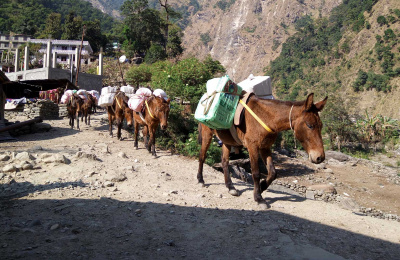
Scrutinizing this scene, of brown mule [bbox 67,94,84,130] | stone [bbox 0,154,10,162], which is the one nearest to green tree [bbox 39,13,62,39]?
brown mule [bbox 67,94,84,130]

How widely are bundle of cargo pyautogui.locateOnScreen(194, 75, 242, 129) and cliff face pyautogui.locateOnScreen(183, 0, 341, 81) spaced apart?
10930 cm

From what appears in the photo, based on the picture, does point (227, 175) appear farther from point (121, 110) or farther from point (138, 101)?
point (121, 110)

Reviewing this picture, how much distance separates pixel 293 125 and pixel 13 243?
4470mm

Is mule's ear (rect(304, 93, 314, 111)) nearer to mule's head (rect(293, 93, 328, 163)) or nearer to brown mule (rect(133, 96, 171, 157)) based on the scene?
mule's head (rect(293, 93, 328, 163))

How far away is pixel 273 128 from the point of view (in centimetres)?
→ 536

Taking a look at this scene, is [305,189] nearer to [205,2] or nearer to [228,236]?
[228,236]

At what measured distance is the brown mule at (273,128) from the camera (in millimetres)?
4895

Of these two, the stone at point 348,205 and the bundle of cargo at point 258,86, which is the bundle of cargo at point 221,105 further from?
the stone at point 348,205

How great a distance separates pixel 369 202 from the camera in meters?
13.1

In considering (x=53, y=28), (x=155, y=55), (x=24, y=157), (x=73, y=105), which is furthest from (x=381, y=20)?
(x=24, y=157)

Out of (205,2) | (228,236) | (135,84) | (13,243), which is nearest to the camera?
(13,243)

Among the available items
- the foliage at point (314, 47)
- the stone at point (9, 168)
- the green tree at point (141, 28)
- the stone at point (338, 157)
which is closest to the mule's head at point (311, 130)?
the stone at point (9, 168)

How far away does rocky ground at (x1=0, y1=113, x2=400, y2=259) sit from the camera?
11.9 feet

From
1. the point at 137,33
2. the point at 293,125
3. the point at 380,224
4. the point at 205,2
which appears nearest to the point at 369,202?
the point at 380,224
